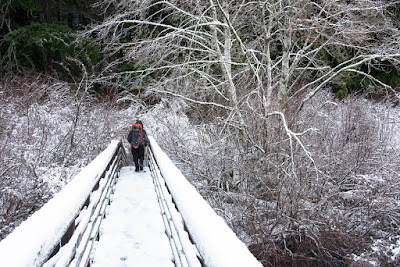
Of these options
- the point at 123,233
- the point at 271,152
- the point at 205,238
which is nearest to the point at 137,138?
the point at 271,152

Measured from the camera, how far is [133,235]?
4.11 metres

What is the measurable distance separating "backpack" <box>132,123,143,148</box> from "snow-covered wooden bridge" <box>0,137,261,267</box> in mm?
2905

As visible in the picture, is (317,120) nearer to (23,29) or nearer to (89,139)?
(89,139)

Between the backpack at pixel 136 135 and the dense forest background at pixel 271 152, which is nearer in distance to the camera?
the dense forest background at pixel 271 152

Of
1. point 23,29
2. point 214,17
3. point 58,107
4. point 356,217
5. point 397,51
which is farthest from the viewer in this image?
point 23,29

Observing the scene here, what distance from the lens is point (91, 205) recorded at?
3.50m

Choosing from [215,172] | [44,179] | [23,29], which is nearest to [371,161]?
[215,172]

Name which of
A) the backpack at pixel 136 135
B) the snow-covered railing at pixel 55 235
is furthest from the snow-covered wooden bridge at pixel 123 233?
the backpack at pixel 136 135

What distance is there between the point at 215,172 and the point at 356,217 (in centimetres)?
433

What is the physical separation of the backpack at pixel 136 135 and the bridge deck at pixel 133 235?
256cm

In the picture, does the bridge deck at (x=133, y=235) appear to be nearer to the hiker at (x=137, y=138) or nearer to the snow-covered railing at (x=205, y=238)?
the snow-covered railing at (x=205, y=238)

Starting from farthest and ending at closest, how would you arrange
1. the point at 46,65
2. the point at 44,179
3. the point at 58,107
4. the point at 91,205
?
the point at 46,65 → the point at 58,107 → the point at 44,179 → the point at 91,205

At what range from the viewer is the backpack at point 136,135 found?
8.73 meters

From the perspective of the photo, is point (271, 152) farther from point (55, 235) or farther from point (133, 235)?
point (55, 235)
